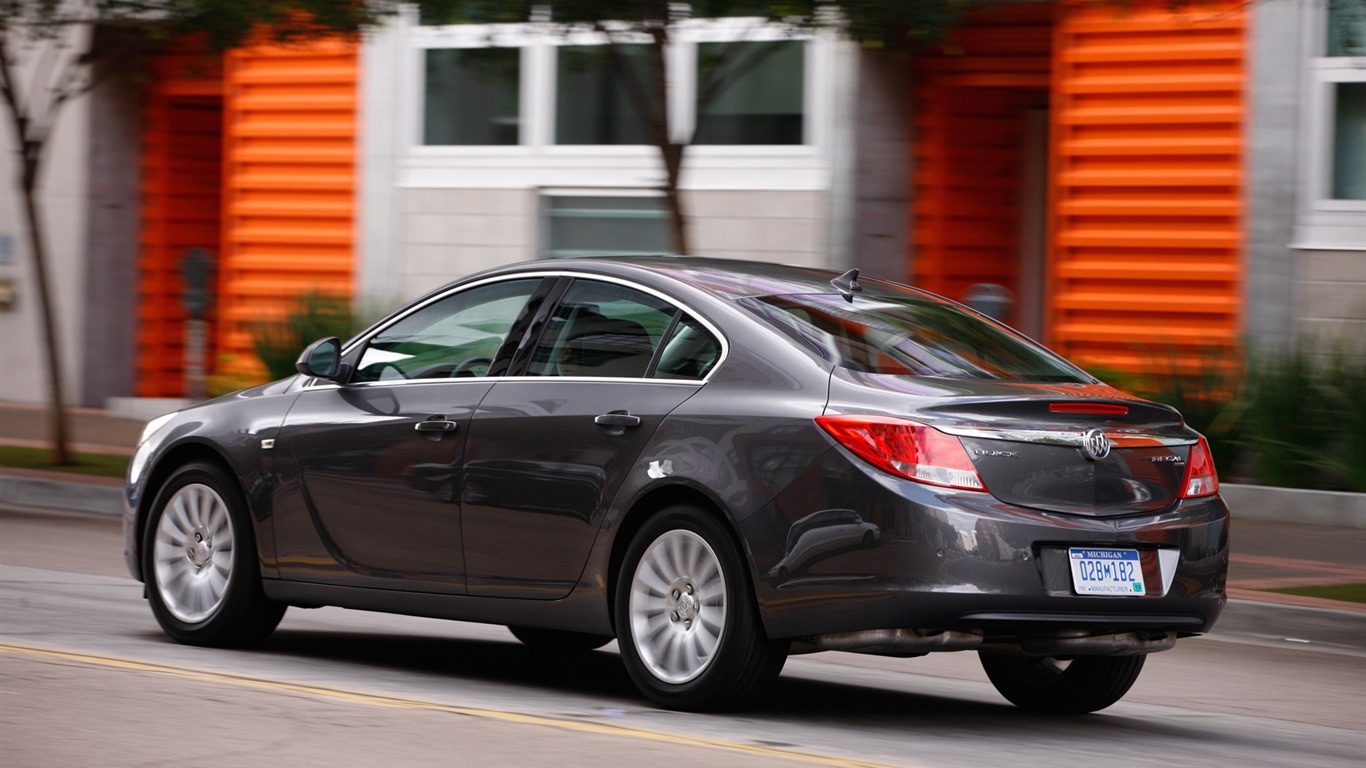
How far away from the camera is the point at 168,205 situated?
22672 mm

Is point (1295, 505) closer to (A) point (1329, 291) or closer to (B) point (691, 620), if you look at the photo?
(A) point (1329, 291)

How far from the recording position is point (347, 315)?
19.9 m

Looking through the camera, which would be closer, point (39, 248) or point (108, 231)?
point (39, 248)

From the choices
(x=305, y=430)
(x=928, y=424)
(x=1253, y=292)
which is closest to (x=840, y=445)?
(x=928, y=424)

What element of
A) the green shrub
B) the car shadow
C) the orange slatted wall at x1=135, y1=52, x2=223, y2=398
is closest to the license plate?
the car shadow

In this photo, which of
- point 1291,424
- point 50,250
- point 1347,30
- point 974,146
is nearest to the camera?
point 1291,424

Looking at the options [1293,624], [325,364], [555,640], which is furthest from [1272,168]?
[325,364]

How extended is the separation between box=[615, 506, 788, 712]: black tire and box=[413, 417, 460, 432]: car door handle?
95 centimetres

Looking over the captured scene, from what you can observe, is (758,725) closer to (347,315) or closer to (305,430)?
(305,430)

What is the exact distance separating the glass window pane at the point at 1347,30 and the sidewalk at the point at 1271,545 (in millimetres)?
3244

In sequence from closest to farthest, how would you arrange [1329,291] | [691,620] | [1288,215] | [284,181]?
[691,620], [1329,291], [1288,215], [284,181]

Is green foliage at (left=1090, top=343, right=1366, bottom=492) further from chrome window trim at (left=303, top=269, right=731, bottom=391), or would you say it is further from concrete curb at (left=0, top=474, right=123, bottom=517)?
chrome window trim at (left=303, top=269, right=731, bottom=391)

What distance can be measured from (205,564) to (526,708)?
1.91 metres

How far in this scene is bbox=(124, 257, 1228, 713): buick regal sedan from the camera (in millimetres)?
6422
